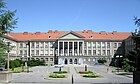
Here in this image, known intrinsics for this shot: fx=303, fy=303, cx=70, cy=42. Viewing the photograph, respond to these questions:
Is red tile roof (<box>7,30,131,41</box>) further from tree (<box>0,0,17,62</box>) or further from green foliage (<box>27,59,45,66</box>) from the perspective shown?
tree (<box>0,0,17,62</box>)

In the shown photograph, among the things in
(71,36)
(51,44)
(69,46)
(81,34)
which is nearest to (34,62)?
(51,44)

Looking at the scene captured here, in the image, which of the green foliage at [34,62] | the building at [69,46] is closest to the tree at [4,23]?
the green foliage at [34,62]

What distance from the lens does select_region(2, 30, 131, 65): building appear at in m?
114

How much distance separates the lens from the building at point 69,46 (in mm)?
114000

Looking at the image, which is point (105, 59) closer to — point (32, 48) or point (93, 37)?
point (93, 37)

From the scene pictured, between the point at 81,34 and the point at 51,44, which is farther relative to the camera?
the point at 81,34

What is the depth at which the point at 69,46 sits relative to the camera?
115250mm

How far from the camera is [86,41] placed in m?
117

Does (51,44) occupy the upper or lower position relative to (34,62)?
upper

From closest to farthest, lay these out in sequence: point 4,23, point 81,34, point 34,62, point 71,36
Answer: point 4,23 → point 34,62 → point 71,36 → point 81,34

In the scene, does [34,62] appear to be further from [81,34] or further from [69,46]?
[81,34]

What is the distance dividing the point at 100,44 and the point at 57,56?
676 inches

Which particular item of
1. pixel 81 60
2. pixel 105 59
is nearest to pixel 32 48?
pixel 81 60

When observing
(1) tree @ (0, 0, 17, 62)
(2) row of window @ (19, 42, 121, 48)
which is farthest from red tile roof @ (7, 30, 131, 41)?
(1) tree @ (0, 0, 17, 62)
